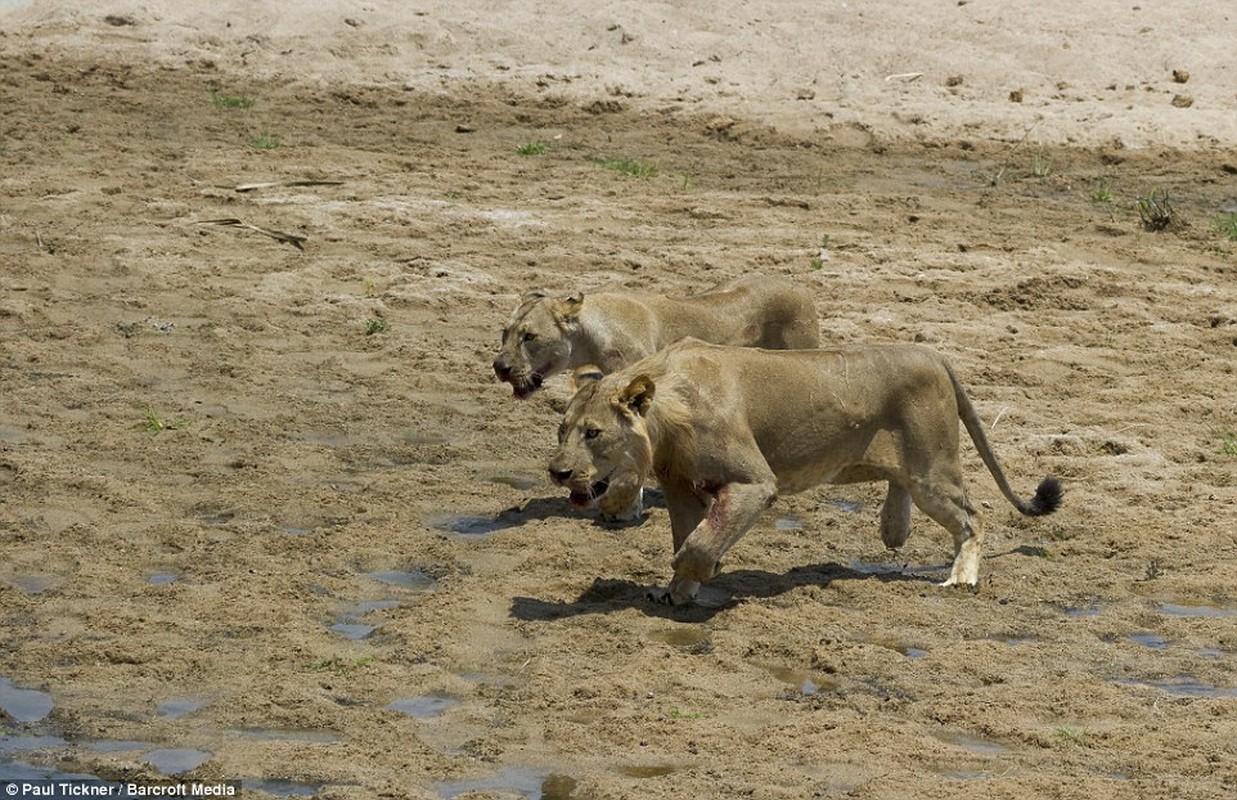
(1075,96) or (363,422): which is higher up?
(1075,96)

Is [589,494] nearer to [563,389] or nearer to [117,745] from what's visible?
[117,745]

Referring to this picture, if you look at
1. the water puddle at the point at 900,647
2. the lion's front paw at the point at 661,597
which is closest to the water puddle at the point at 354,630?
the lion's front paw at the point at 661,597

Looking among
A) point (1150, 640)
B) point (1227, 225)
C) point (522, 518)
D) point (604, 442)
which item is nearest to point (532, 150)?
point (1227, 225)

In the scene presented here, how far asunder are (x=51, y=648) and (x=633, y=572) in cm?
258

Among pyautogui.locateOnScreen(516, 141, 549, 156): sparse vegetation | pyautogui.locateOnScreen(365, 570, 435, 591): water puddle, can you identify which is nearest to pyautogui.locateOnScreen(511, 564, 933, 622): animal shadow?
pyautogui.locateOnScreen(365, 570, 435, 591): water puddle

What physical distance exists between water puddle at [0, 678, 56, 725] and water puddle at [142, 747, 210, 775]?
56 cm

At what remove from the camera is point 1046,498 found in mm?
9797

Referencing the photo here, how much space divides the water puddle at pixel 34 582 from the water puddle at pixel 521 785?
2.57m

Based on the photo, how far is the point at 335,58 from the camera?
63.2 ft

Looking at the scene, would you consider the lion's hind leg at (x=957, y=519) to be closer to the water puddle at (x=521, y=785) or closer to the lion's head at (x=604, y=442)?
the lion's head at (x=604, y=442)

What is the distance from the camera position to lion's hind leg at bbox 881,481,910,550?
955cm

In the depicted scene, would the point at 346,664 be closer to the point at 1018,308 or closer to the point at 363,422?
Answer: the point at 363,422

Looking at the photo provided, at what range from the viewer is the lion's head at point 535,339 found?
10.8 metres

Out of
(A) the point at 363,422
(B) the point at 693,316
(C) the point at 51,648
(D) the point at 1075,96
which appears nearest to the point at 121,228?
(A) the point at 363,422
